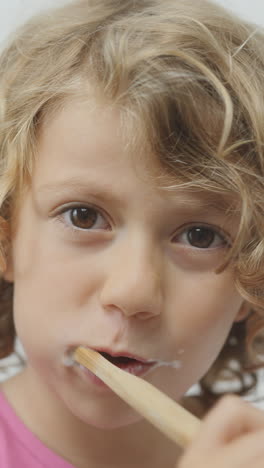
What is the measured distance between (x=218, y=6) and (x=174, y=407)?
0.38m

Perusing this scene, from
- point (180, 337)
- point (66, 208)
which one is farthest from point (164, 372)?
point (66, 208)

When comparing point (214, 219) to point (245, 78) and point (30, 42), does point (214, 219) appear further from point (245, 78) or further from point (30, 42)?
point (30, 42)

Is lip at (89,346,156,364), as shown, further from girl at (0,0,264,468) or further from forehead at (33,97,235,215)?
forehead at (33,97,235,215)

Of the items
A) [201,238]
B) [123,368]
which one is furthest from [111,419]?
[201,238]

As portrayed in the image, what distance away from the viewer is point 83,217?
59 centimetres

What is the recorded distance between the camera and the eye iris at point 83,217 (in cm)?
58

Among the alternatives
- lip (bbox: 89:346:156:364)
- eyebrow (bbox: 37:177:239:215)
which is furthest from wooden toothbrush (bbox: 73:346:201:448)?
eyebrow (bbox: 37:177:239:215)

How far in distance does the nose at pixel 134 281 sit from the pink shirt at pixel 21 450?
0.20 m

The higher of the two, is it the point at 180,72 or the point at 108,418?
the point at 180,72

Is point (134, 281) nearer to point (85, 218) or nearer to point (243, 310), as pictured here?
point (85, 218)

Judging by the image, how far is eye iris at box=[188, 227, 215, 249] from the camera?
0.59 m

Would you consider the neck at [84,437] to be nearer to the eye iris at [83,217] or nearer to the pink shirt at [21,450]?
the pink shirt at [21,450]

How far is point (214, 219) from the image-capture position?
1.91 feet

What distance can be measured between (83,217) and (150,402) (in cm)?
19
